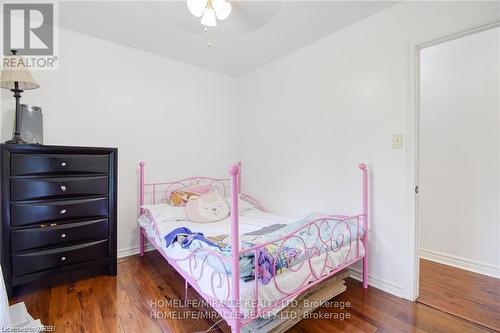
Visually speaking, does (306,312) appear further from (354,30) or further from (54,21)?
(54,21)

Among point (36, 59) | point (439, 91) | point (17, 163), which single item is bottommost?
point (17, 163)

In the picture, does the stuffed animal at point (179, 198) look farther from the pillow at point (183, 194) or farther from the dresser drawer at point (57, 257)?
the dresser drawer at point (57, 257)

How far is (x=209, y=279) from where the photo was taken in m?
1.45

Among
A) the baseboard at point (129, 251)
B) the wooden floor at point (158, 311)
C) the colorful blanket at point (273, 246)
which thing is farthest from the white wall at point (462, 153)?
the baseboard at point (129, 251)

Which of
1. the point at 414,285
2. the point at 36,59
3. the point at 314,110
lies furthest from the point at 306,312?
the point at 36,59

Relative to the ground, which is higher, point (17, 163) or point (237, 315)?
point (17, 163)

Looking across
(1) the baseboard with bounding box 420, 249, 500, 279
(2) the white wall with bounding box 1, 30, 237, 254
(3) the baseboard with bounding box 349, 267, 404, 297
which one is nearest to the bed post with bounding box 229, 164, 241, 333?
(3) the baseboard with bounding box 349, 267, 404, 297

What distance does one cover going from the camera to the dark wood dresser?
5.94 feet

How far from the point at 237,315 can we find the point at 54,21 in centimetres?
293

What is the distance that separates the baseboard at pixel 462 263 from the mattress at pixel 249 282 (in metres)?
1.23

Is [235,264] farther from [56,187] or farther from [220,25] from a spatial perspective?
[220,25]

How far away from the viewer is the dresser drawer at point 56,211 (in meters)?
1.84

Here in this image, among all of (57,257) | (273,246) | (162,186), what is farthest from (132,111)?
(273,246)

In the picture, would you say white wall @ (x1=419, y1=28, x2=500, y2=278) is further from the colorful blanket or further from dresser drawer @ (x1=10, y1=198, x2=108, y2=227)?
dresser drawer @ (x1=10, y1=198, x2=108, y2=227)
